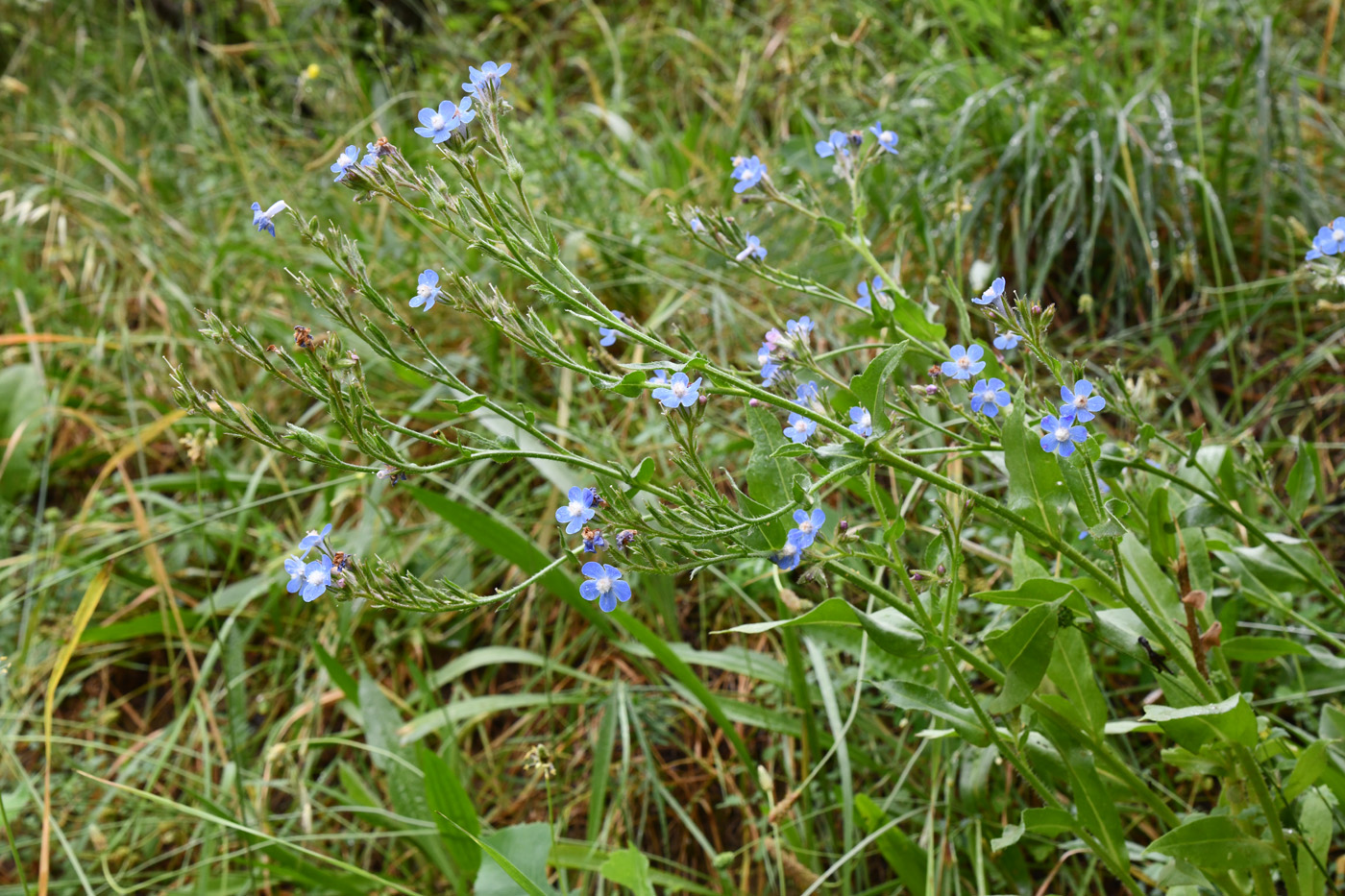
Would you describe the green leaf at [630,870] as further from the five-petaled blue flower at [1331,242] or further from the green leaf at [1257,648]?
the five-petaled blue flower at [1331,242]

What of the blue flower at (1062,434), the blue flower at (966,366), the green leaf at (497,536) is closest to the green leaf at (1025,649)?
the blue flower at (1062,434)

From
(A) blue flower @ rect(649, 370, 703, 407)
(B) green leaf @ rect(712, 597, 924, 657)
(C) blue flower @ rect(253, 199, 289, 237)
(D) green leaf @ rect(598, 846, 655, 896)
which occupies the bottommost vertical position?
(D) green leaf @ rect(598, 846, 655, 896)

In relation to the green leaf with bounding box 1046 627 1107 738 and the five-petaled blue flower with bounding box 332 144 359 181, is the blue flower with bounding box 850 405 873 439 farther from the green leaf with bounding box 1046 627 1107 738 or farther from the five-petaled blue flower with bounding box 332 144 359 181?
the five-petaled blue flower with bounding box 332 144 359 181

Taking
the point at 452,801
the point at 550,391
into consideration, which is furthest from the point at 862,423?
the point at 550,391

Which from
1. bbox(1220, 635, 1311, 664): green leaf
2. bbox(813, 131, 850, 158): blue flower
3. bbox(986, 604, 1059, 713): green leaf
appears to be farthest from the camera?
bbox(813, 131, 850, 158): blue flower

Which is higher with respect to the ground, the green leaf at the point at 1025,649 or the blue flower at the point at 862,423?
the blue flower at the point at 862,423

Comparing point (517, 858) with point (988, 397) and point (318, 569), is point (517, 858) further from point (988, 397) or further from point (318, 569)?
point (988, 397)

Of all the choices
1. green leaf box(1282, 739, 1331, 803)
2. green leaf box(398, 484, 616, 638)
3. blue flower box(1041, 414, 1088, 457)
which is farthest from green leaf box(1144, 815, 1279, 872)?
green leaf box(398, 484, 616, 638)
